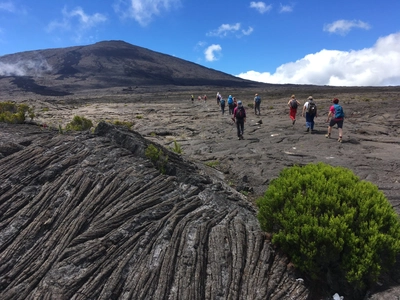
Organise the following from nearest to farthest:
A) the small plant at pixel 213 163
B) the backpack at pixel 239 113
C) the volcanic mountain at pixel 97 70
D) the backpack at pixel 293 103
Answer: the small plant at pixel 213 163
the backpack at pixel 239 113
the backpack at pixel 293 103
the volcanic mountain at pixel 97 70

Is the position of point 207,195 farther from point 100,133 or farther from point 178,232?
point 100,133

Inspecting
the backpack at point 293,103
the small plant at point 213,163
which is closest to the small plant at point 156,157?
the small plant at point 213,163

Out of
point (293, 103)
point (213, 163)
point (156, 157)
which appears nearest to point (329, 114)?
point (293, 103)

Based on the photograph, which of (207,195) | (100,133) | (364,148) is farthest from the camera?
(364,148)

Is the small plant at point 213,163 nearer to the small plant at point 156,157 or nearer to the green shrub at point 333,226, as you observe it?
the small plant at point 156,157

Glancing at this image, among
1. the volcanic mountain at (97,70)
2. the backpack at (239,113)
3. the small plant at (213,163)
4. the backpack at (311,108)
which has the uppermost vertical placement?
the backpack at (311,108)

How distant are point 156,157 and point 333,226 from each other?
5020mm

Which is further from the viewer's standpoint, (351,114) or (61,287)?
(351,114)

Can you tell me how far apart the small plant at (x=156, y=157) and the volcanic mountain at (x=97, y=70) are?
10462 cm

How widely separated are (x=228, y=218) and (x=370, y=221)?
290cm

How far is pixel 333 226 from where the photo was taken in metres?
5.80

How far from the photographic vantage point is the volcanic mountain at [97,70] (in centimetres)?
12269

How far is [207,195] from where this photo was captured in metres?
8.14

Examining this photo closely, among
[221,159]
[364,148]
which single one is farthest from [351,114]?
[221,159]
